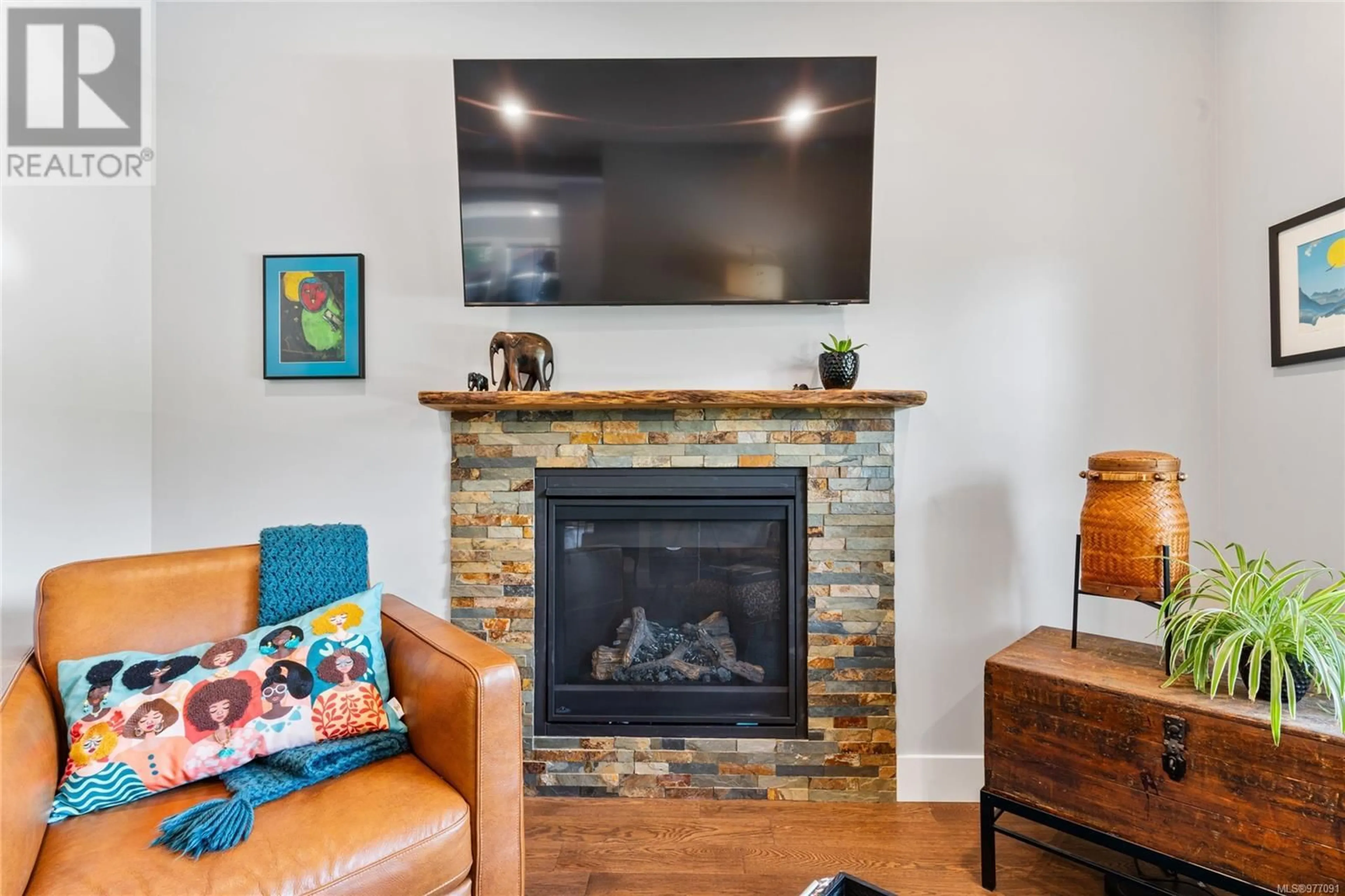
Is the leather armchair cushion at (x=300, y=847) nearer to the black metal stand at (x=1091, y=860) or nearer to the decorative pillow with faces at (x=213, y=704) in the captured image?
the decorative pillow with faces at (x=213, y=704)

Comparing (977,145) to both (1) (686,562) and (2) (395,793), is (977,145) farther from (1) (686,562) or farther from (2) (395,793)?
(2) (395,793)

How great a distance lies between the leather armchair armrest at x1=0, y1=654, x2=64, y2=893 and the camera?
909mm

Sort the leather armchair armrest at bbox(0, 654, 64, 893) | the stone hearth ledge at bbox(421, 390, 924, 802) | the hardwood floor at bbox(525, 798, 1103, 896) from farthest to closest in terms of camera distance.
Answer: the stone hearth ledge at bbox(421, 390, 924, 802) < the hardwood floor at bbox(525, 798, 1103, 896) < the leather armchair armrest at bbox(0, 654, 64, 893)

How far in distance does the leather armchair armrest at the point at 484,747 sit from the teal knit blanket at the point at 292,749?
17cm

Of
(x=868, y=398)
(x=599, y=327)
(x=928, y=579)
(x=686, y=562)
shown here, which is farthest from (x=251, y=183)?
(x=928, y=579)

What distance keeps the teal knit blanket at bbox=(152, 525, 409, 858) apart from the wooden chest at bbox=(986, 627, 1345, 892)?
1.46 metres

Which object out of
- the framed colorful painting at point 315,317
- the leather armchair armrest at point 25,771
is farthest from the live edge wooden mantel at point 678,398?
Answer: the leather armchair armrest at point 25,771

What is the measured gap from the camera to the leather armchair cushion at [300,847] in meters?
0.93

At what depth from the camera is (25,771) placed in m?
0.99

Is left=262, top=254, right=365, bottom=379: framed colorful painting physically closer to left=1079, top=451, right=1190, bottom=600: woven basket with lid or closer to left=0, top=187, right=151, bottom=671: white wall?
left=0, top=187, right=151, bottom=671: white wall

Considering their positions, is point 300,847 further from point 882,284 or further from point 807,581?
point 882,284

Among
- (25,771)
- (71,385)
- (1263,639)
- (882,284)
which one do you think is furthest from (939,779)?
(71,385)

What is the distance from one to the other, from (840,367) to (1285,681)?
3.87 ft
